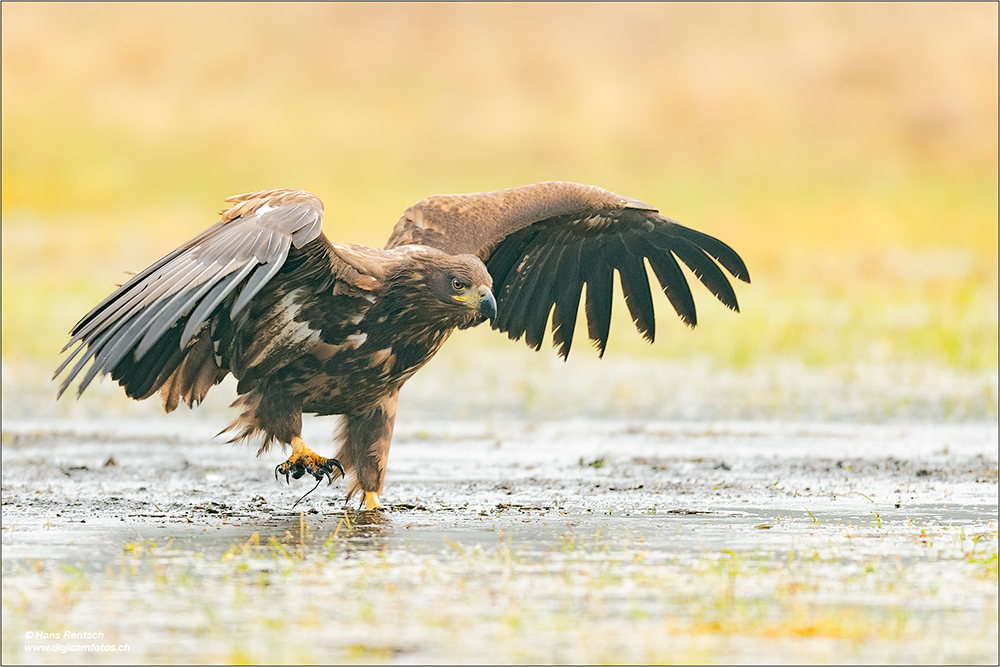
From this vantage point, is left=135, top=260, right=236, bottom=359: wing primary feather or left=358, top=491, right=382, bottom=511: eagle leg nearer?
left=135, top=260, right=236, bottom=359: wing primary feather

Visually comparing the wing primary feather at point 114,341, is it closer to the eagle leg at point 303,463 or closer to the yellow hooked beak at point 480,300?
the eagle leg at point 303,463

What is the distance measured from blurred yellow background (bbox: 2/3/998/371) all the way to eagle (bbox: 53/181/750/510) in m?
5.53

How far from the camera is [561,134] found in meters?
33.3

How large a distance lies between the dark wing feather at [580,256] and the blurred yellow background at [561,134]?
5201mm

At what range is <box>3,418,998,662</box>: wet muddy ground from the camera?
448 cm

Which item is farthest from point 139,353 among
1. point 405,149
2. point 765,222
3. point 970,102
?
point 970,102

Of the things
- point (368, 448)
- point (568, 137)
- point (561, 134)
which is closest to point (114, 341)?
point (368, 448)

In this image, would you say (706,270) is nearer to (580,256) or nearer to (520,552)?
(580,256)

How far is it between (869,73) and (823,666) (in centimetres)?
3429

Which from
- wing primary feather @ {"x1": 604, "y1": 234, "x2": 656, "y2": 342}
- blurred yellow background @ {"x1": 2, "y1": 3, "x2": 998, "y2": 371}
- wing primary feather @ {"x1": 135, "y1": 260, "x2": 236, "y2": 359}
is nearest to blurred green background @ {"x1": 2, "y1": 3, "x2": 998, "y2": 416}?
blurred yellow background @ {"x1": 2, "y1": 3, "x2": 998, "y2": 371}

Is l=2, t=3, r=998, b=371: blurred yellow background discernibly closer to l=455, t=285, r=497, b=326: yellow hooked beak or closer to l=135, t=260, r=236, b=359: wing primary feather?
l=455, t=285, r=497, b=326: yellow hooked beak

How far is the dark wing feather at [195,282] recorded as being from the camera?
19.1 ft

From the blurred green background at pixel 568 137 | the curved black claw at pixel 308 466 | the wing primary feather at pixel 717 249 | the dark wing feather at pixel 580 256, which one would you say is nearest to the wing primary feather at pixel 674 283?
the dark wing feather at pixel 580 256

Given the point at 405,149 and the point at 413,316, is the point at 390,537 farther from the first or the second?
the point at 405,149
